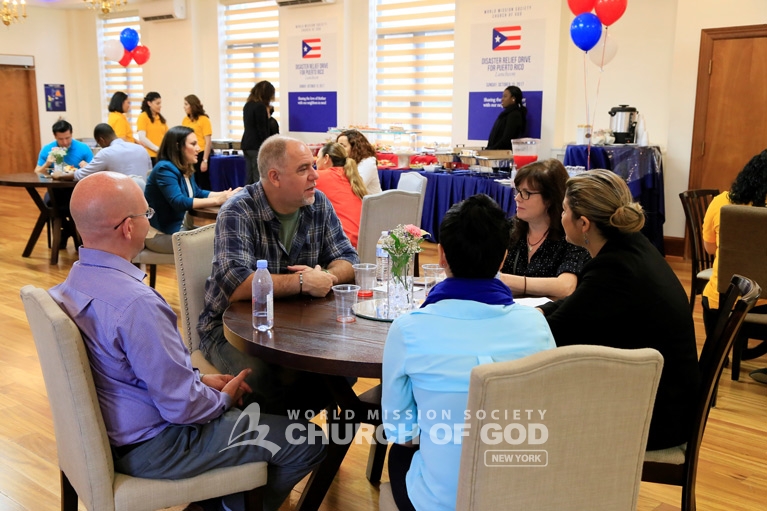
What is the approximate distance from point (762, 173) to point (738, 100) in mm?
3584

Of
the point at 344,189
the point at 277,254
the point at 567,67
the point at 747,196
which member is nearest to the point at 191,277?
the point at 277,254

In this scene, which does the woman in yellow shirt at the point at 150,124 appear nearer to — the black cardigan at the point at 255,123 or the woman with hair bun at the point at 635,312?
the black cardigan at the point at 255,123

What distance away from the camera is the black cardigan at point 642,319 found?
1.94m

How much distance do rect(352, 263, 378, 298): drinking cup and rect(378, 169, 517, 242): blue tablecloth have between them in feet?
12.1

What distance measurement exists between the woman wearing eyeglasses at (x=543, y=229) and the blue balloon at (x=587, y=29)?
409 centimetres

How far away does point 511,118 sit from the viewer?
770 cm

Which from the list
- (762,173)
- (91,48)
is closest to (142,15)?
(91,48)

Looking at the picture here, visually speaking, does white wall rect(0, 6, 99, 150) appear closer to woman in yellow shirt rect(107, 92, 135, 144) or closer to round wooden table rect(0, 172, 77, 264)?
woman in yellow shirt rect(107, 92, 135, 144)

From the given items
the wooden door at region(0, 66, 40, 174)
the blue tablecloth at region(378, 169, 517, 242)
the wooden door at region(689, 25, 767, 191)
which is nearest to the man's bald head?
the blue tablecloth at region(378, 169, 517, 242)

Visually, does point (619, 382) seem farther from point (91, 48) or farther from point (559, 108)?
point (91, 48)

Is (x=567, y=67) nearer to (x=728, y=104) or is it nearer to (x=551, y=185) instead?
(x=728, y=104)

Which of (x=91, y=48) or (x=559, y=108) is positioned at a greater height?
(x=91, y=48)

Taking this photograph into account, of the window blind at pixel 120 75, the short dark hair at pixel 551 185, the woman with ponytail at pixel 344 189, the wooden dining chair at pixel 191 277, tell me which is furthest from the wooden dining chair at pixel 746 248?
the window blind at pixel 120 75

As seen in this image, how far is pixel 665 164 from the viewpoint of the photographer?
7246mm
